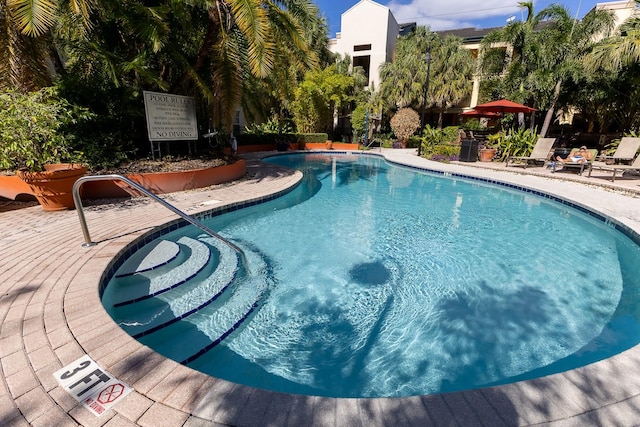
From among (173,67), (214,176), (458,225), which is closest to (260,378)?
(458,225)

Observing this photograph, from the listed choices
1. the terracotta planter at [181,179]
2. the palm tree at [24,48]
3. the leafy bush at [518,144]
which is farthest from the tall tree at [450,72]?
the palm tree at [24,48]

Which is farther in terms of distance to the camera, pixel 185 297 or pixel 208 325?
pixel 185 297

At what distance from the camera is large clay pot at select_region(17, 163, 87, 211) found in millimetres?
5780

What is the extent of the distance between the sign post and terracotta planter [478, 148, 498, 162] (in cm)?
1333

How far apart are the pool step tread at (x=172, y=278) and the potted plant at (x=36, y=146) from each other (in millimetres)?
3229

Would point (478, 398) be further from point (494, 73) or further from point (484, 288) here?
point (494, 73)

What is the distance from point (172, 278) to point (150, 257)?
0.76m

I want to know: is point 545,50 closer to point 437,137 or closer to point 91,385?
point 437,137

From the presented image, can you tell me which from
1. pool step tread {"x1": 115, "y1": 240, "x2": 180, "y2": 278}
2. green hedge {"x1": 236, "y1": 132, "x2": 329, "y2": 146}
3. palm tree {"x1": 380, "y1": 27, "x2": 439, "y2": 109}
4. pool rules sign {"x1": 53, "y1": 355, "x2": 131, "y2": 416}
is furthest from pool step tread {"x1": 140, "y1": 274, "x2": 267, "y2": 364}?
palm tree {"x1": 380, "y1": 27, "x2": 439, "y2": 109}

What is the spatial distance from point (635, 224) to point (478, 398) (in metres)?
6.76

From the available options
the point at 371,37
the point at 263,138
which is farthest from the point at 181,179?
the point at 371,37

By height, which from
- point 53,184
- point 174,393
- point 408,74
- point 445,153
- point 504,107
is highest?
point 408,74

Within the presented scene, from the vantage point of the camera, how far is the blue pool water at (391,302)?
3.20 meters

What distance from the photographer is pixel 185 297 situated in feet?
13.2
